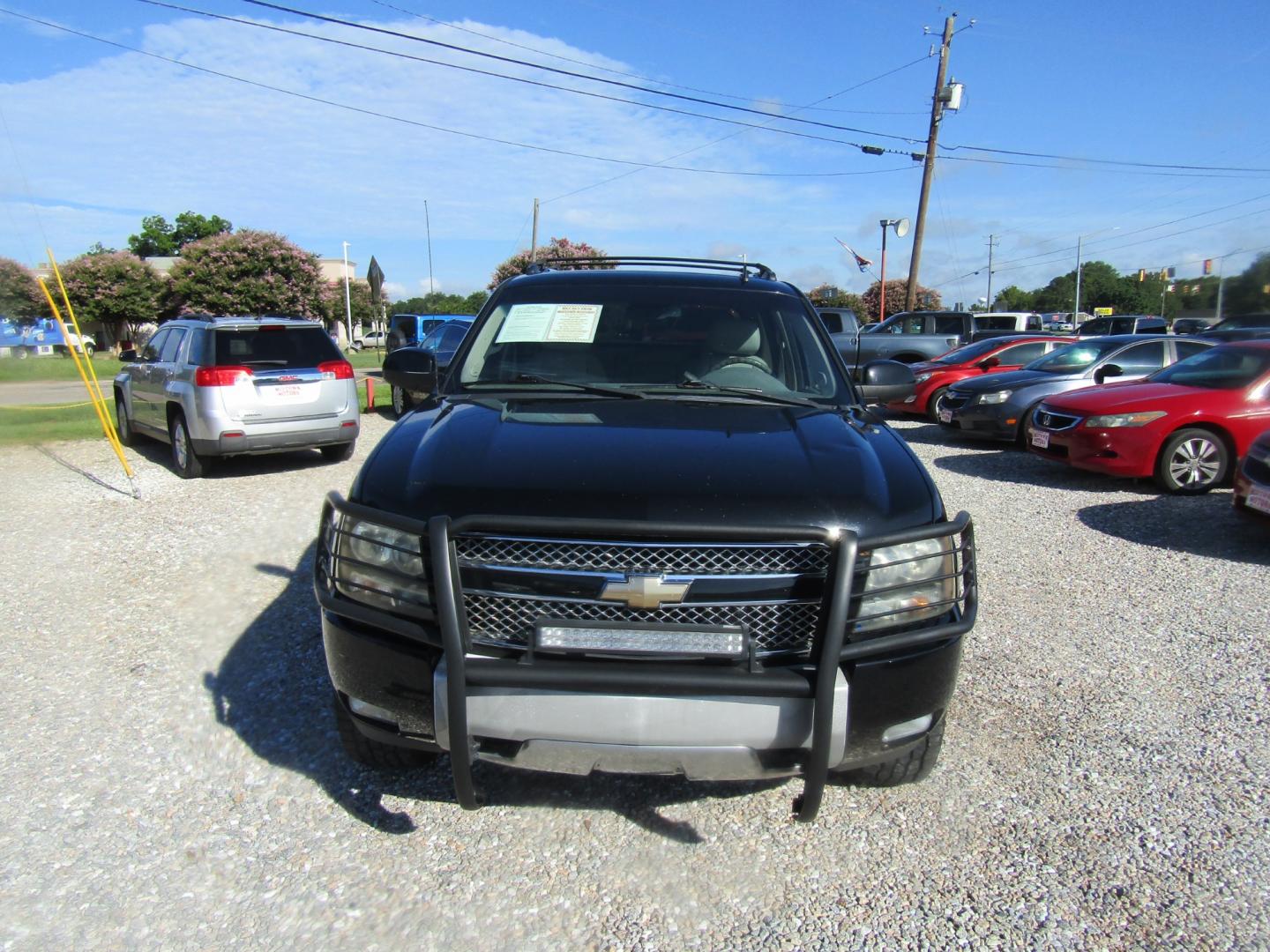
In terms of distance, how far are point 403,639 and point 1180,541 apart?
20.8 feet

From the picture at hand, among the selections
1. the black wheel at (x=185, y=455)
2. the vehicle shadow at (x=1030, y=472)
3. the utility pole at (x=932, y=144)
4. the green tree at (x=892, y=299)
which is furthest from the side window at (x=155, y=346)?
the green tree at (x=892, y=299)

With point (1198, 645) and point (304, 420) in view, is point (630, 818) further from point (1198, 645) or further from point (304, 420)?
point (304, 420)

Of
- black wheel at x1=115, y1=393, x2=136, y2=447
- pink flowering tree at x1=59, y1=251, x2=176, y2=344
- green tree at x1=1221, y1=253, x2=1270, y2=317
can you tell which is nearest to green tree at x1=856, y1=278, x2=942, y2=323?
green tree at x1=1221, y1=253, x2=1270, y2=317

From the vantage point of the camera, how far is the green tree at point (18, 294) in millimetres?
13570

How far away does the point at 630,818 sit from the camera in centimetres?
291

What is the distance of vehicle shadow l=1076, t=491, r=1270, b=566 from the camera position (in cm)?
639

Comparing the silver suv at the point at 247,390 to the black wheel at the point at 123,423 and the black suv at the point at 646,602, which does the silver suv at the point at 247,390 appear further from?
the black suv at the point at 646,602

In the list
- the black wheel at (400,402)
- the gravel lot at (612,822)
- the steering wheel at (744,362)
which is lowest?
the gravel lot at (612,822)

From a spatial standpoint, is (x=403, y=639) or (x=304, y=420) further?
(x=304, y=420)

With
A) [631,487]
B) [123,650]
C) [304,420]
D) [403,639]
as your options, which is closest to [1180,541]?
[631,487]

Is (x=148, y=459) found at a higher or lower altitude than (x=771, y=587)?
lower

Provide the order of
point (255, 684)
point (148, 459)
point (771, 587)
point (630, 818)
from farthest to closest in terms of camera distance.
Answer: point (148, 459) → point (255, 684) → point (630, 818) → point (771, 587)

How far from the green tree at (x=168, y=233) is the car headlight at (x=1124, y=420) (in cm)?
7672

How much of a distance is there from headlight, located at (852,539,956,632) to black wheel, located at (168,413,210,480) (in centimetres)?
836
